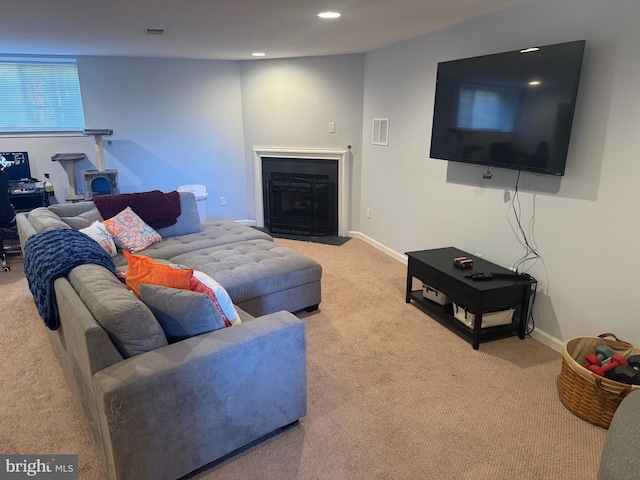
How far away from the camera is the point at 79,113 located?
5309 millimetres

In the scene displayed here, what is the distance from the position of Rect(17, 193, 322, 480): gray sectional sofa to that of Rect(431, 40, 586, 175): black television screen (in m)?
1.93

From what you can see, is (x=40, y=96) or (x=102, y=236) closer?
(x=102, y=236)

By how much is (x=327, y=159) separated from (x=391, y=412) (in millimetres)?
3645

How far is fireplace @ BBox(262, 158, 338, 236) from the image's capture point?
17.6 feet

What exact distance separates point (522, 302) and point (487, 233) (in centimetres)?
66

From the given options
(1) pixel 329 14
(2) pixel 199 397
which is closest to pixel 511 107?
(1) pixel 329 14

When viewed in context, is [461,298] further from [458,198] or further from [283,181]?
[283,181]

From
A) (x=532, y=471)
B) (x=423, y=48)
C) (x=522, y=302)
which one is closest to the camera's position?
(x=532, y=471)

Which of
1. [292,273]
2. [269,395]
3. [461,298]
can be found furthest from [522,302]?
[269,395]

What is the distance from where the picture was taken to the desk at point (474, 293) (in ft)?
9.09

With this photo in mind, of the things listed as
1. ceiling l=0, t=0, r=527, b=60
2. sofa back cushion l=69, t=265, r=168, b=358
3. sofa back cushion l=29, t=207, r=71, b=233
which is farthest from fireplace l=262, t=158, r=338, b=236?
sofa back cushion l=69, t=265, r=168, b=358

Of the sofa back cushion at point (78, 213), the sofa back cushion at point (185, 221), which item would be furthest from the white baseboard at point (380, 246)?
the sofa back cushion at point (78, 213)

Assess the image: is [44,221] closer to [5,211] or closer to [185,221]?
[185,221]

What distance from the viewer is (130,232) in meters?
3.44
